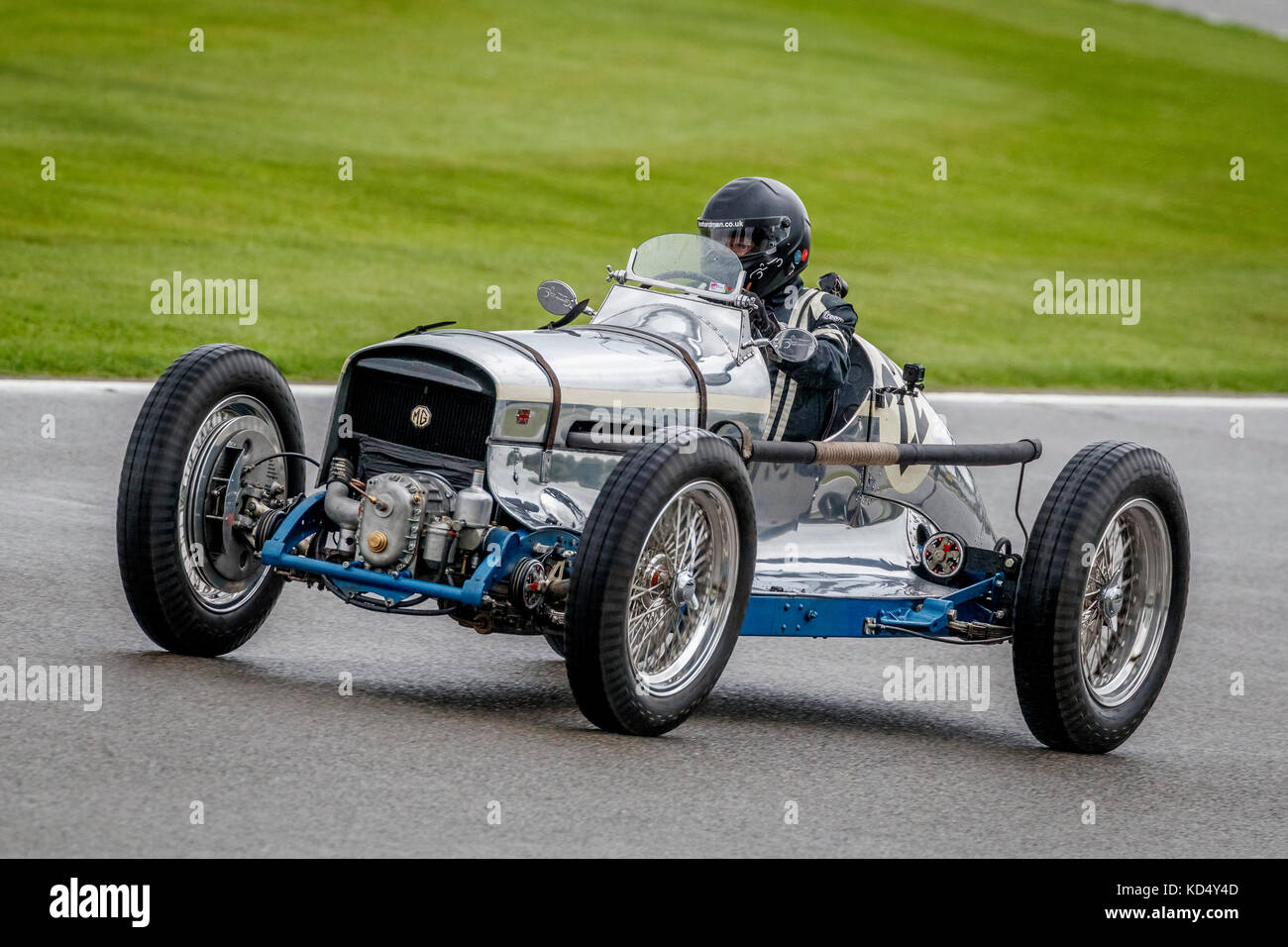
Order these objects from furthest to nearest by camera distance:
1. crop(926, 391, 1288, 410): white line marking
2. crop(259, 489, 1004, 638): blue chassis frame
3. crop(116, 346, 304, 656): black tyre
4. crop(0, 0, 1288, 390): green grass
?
→ 1. crop(0, 0, 1288, 390): green grass
2. crop(926, 391, 1288, 410): white line marking
3. crop(116, 346, 304, 656): black tyre
4. crop(259, 489, 1004, 638): blue chassis frame

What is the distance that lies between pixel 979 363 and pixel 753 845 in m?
17.4

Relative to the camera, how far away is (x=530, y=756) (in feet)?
20.6

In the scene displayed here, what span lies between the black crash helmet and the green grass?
9318 millimetres

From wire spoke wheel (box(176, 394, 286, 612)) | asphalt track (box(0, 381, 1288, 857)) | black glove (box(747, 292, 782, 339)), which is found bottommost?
asphalt track (box(0, 381, 1288, 857))

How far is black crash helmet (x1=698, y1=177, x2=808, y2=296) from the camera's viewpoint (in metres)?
8.11

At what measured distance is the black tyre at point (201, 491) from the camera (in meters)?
6.83

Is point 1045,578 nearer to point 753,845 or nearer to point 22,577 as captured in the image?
point 753,845

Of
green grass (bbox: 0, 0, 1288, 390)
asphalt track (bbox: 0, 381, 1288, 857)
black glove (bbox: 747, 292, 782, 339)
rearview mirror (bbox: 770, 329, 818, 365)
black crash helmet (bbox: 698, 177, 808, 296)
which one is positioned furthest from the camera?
green grass (bbox: 0, 0, 1288, 390)

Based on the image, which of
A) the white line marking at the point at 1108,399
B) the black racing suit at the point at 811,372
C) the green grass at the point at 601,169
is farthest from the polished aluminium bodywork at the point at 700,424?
the white line marking at the point at 1108,399

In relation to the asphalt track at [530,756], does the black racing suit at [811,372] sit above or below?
above

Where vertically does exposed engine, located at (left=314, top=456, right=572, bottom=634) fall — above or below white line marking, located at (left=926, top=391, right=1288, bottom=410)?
below

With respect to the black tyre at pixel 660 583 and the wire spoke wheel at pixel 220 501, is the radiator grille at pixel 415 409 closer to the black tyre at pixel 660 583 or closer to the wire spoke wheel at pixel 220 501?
the wire spoke wheel at pixel 220 501

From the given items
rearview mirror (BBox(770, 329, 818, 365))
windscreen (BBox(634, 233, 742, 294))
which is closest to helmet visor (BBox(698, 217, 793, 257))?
Result: windscreen (BBox(634, 233, 742, 294))

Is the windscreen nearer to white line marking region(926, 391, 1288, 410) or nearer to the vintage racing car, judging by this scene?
the vintage racing car
